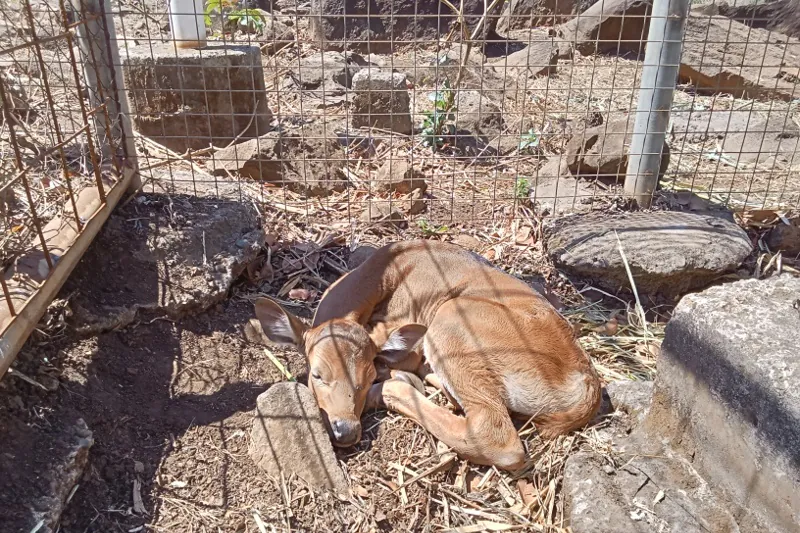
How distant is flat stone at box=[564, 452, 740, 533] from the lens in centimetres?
321

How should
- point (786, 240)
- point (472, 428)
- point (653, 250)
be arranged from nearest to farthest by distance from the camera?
point (472, 428), point (653, 250), point (786, 240)

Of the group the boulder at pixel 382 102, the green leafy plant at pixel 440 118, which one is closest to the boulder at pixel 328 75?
the boulder at pixel 382 102

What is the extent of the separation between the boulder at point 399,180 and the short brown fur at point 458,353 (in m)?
2.01

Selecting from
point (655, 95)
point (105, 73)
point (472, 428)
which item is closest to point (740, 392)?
point (472, 428)

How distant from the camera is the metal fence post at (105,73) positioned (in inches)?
193

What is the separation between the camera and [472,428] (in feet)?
12.8

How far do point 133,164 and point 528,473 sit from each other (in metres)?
3.78

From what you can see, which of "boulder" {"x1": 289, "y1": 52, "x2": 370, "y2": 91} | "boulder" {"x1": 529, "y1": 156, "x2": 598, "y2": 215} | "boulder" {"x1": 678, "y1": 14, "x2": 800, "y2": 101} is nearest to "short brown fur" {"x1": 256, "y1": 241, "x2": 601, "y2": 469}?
"boulder" {"x1": 529, "y1": 156, "x2": 598, "y2": 215}

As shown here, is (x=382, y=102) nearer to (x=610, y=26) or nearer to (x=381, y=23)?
(x=610, y=26)

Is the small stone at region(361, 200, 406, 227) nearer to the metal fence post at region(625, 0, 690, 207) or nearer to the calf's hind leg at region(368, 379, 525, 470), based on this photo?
the metal fence post at region(625, 0, 690, 207)

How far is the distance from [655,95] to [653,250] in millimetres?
1373

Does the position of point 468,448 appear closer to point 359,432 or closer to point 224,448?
point 359,432

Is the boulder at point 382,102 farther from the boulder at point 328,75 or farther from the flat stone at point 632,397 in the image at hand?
the flat stone at point 632,397

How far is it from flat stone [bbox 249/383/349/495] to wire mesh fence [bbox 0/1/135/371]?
129 centimetres
